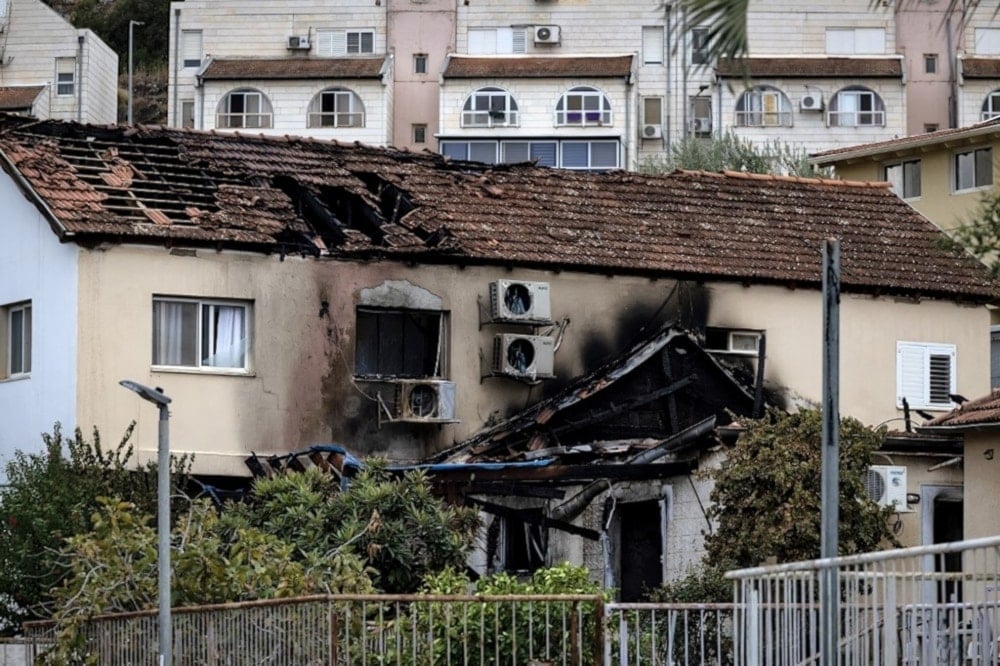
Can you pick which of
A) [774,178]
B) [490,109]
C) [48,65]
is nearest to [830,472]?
[774,178]

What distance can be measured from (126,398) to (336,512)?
5.80 meters

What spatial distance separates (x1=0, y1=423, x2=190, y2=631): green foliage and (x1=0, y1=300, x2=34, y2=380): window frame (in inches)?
90.1

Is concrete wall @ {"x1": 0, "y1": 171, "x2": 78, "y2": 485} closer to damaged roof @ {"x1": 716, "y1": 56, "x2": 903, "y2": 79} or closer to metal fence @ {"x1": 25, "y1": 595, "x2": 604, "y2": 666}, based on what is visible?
metal fence @ {"x1": 25, "y1": 595, "x2": 604, "y2": 666}

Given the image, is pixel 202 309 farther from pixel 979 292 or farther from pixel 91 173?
pixel 979 292

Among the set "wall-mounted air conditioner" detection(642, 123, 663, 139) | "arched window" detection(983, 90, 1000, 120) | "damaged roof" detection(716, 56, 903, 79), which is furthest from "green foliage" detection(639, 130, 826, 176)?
"arched window" detection(983, 90, 1000, 120)

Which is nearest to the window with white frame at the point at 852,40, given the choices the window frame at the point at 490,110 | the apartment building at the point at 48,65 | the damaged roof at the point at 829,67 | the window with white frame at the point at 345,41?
the damaged roof at the point at 829,67

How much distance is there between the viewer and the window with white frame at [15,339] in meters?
30.4

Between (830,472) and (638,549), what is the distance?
15.2 meters

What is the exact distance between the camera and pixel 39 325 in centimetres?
2988

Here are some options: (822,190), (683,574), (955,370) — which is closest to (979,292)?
(955,370)

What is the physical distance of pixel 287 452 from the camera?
30109 mm

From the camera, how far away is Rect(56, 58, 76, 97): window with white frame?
91000 mm

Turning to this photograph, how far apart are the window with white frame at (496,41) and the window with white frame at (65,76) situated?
53.8ft

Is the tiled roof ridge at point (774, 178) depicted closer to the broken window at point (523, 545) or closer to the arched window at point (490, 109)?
the broken window at point (523, 545)
